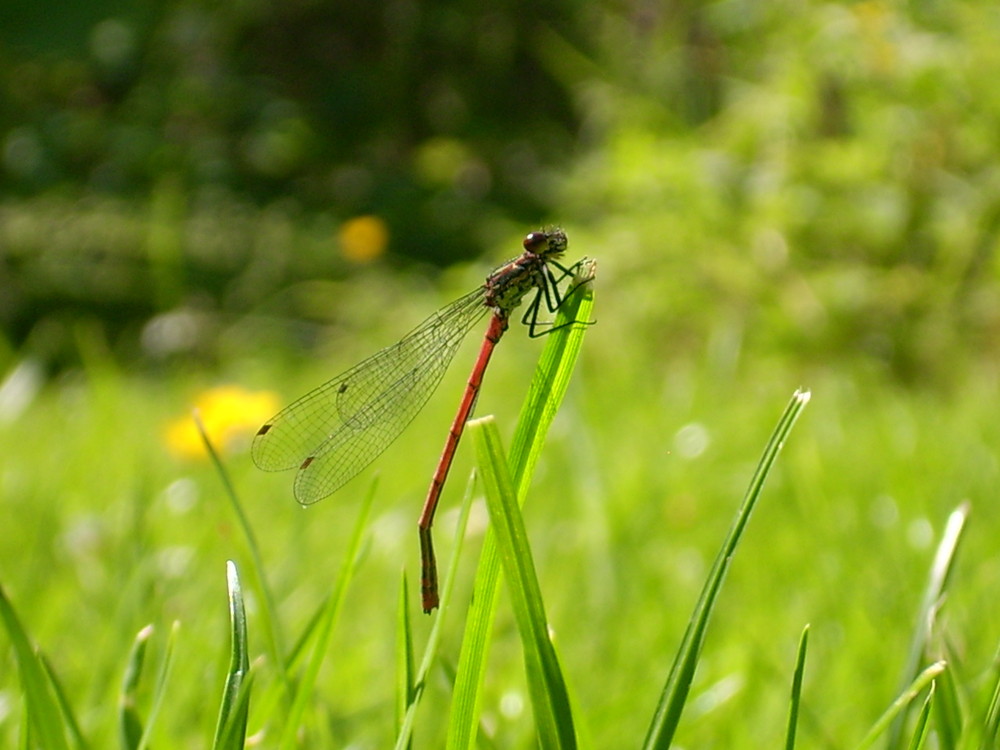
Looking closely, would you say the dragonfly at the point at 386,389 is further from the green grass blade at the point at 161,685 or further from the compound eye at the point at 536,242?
the green grass blade at the point at 161,685

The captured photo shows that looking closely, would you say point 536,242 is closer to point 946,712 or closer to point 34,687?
point 946,712

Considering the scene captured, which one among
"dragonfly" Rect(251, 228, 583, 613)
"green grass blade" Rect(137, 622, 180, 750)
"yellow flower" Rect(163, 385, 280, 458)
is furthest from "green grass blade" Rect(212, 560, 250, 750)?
"yellow flower" Rect(163, 385, 280, 458)

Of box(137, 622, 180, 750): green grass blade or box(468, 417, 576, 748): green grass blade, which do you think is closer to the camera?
box(468, 417, 576, 748): green grass blade

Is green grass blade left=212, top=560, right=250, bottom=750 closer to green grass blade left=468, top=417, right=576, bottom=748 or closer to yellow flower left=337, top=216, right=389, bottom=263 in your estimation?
green grass blade left=468, top=417, right=576, bottom=748

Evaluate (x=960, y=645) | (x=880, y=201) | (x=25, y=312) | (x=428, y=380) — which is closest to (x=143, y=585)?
(x=428, y=380)

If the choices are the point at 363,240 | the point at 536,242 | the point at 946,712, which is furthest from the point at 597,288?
the point at 946,712

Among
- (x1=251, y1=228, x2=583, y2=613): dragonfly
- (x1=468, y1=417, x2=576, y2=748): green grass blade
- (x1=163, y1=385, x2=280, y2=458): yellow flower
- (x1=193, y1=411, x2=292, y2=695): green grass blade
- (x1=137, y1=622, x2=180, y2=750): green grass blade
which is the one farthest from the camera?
(x1=163, y1=385, x2=280, y2=458): yellow flower

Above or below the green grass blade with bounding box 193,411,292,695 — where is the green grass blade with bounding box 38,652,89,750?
below
